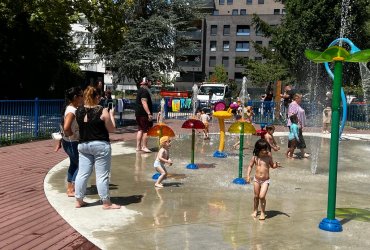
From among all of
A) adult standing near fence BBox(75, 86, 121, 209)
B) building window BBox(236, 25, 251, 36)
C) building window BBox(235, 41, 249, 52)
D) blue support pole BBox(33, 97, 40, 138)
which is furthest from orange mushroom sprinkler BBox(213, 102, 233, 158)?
building window BBox(236, 25, 251, 36)

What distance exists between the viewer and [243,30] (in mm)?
79062

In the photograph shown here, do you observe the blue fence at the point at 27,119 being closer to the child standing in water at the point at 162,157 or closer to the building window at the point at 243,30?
the child standing in water at the point at 162,157

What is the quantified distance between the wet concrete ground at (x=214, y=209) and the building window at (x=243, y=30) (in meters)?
70.4

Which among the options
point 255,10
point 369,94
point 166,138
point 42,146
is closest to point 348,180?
point 166,138

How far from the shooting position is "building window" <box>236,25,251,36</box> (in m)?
78.4

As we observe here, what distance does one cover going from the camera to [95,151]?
5.95m

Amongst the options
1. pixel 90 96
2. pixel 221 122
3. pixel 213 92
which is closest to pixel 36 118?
pixel 221 122

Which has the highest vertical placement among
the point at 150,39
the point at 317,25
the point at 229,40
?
the point at 229,40

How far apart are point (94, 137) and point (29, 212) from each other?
1376 mm

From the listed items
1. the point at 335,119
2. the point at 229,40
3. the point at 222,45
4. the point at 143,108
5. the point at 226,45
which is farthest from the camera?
the point at 222,45

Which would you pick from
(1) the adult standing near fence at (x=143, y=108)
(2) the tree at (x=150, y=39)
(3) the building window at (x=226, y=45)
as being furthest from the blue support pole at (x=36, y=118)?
(3) the building window at (x=226, y=45)

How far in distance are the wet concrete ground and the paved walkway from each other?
0.55 ft

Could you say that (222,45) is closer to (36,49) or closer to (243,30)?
(243,30)

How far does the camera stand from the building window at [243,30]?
78.4 m
